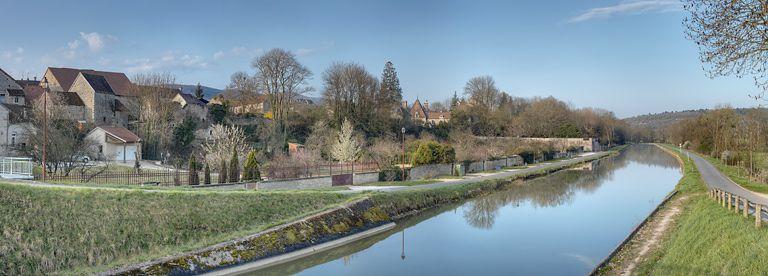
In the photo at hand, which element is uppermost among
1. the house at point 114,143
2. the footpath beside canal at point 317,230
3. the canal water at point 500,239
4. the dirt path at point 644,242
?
the house at point 114,143

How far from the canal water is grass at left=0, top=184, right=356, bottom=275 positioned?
3.33 m

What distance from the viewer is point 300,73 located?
49.6m

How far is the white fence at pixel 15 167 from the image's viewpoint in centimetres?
2658

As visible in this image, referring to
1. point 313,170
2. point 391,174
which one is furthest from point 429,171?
point 313,170

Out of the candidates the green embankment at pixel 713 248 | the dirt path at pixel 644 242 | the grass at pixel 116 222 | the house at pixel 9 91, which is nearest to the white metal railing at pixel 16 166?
the grass at pixel 116 222

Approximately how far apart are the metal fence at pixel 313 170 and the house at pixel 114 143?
647 inches

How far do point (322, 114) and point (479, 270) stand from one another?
3987 centimetres

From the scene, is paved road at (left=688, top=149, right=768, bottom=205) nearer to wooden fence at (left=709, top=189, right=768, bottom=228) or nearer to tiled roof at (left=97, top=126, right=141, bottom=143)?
wooden fence at (left=709, top=189, right=768, bottom=228)

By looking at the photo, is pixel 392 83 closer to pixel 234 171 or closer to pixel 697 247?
pixel 234 171

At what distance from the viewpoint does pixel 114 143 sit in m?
40.9

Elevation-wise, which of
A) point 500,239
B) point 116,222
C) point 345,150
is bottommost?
point 500,239

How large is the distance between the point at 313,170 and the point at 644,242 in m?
19.8

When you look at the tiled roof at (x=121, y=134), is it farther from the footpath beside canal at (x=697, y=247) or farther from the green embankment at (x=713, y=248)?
the green embankment at (x=713, y=248)

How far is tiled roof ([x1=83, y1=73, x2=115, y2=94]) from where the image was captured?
4897cm
